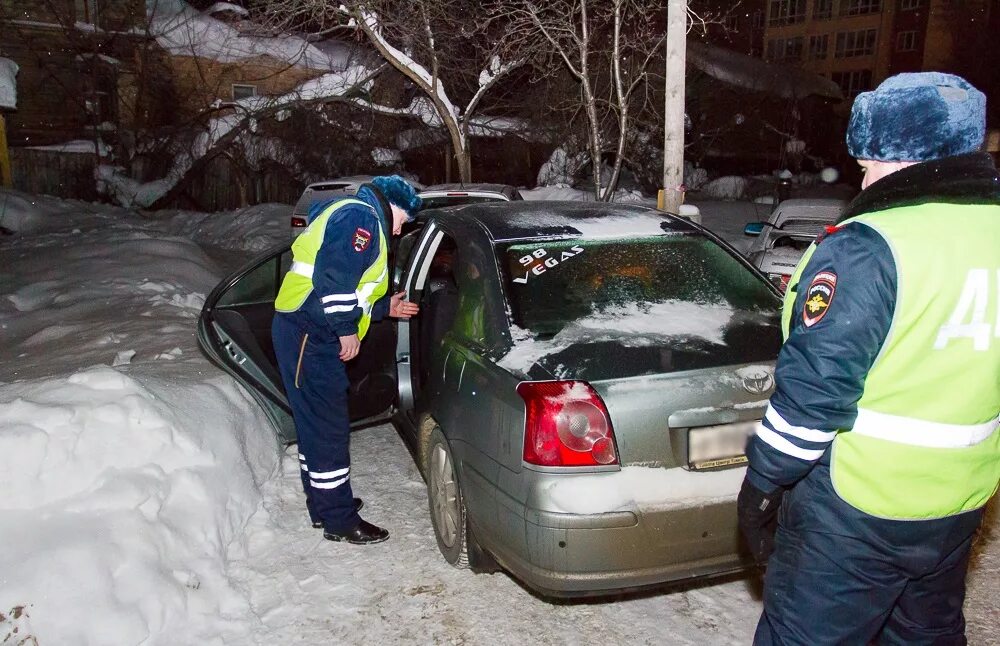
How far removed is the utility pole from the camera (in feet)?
24.1

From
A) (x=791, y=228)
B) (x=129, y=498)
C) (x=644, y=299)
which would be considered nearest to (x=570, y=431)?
(x=644, y=299)

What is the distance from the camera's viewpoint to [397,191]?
3.79 m

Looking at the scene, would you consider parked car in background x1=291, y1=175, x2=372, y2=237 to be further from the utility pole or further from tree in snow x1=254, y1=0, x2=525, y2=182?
the utility pole

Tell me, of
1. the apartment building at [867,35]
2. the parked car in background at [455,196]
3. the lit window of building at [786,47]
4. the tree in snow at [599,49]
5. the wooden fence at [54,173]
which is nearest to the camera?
the parked car in background at [455,196]

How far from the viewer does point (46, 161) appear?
65.9ft

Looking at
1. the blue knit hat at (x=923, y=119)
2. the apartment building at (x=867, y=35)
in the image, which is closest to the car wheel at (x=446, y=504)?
the blue knit hat at (x=923, y=119)

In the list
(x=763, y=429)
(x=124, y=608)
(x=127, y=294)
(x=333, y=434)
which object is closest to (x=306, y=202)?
(x=127, y=294)

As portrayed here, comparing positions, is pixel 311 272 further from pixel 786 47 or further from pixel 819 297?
pixel 786 47

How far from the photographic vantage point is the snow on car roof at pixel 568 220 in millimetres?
3682

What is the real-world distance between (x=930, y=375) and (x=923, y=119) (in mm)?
610

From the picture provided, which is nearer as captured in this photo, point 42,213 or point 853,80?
point 42,213

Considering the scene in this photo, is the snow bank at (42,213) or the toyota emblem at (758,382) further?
the snow bank at (42,213)

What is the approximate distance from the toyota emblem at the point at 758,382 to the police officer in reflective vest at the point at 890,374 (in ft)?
2.77

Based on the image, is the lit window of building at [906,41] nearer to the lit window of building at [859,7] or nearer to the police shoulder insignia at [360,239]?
the lit window of building at [859,7]
